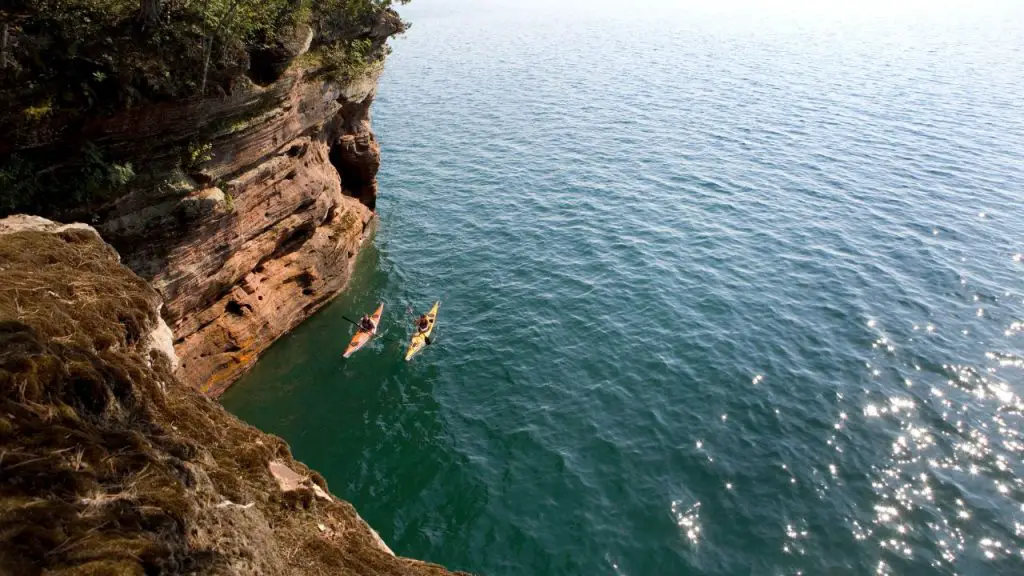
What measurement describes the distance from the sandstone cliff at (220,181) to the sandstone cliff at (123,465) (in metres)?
4.94

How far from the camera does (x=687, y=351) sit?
24.8 metres

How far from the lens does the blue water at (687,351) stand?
1756 cm

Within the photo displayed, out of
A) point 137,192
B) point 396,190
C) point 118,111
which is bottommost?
point 396,190

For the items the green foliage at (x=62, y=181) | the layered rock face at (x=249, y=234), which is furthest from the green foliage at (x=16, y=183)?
the layered rock face at (x=249, y=234)

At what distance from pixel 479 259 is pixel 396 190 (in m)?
10.9

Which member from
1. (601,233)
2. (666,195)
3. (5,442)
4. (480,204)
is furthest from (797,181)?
(5,442)

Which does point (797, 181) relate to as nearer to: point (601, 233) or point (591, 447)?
point (601, 233)

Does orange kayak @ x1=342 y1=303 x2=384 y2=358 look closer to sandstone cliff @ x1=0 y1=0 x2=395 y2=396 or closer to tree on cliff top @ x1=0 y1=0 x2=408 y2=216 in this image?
sandstone cliff @ x1=0 y1=0 x2=395 y2=396

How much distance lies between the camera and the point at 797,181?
128 feet

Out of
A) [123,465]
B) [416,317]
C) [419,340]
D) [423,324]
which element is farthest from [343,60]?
[123,465]

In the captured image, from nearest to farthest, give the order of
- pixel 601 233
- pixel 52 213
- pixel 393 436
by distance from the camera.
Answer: pixel 52 213
pixel 393 436
pixel 601 233

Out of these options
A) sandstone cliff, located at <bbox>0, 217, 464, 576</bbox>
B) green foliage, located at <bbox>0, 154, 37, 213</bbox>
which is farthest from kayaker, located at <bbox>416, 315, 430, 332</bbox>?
sandstone cliff, located at <bbox>0, 217, 464, 576</bbox>

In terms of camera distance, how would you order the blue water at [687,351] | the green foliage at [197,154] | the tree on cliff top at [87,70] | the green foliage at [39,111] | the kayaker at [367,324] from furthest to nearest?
1. the kayaker at [367,324]
2. the green foliage at [197,154]
3. the blue water at [687,351]
4. the tree on cliff top at [87,70]
5. the green foliage at [39,111]

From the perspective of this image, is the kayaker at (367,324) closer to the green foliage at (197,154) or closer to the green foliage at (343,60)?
the green foliage at (197,154)
